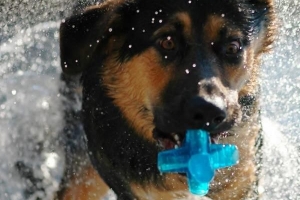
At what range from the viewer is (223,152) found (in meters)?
3.18

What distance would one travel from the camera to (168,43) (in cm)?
337

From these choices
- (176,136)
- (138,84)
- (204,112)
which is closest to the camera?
(204,112)

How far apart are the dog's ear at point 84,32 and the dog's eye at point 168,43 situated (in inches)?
13.7

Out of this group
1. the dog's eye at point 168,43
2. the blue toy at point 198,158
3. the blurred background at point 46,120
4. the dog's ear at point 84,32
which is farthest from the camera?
the blurred background at point 46,120

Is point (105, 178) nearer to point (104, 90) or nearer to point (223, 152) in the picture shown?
point (104, 90)

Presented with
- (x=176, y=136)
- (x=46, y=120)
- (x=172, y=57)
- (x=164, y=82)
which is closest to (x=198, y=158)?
(x=176, y=136)

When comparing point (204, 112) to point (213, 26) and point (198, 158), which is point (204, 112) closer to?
point (198, 158)

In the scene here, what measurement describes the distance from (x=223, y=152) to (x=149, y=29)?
740mm

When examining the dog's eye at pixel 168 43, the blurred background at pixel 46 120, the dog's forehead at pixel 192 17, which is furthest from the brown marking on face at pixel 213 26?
the blurred background at pixel 46 120

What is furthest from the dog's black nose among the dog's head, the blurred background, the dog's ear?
the blurred background

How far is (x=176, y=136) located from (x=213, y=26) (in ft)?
1.91

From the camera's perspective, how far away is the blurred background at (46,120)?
4.43 m

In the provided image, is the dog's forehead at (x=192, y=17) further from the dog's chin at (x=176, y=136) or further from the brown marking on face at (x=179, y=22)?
the dog's chin at (x=176, y=136)

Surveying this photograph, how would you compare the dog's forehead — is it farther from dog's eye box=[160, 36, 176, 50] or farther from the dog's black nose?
the dog's black nose
